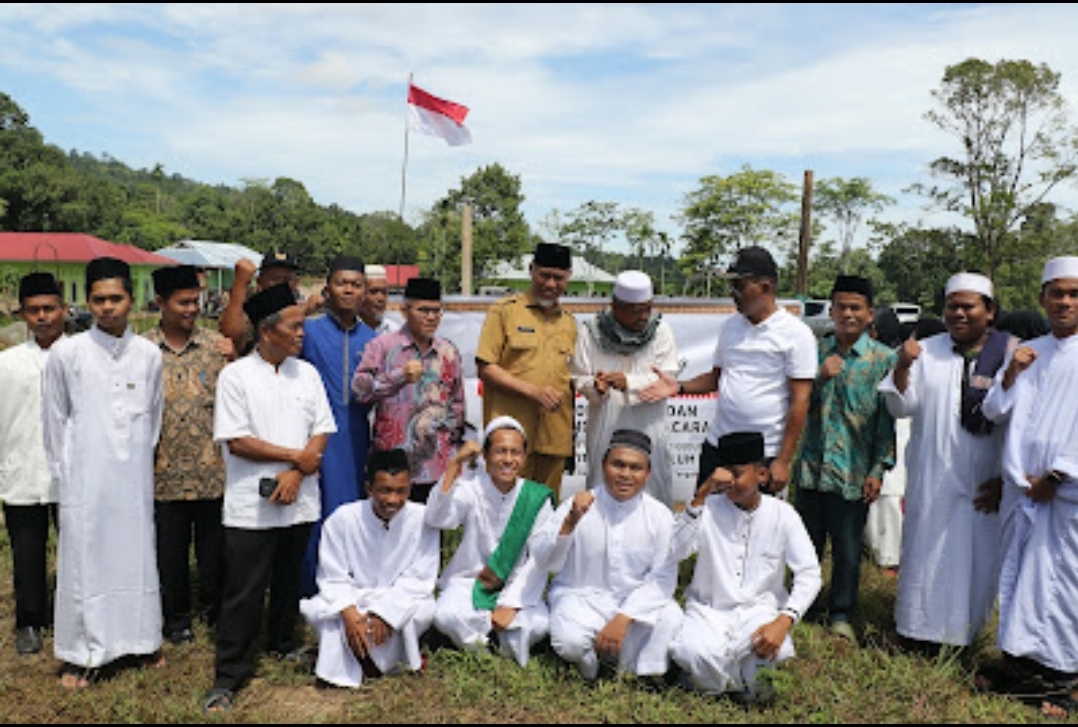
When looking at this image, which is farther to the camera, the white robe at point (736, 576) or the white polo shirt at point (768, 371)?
the white polo shirt at point (768, 371)

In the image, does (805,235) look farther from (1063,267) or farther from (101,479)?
(101,479)

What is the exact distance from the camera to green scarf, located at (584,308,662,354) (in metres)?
4.48

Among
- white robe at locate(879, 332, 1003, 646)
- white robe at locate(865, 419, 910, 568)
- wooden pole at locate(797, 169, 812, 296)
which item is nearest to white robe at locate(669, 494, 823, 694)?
white robe at locate(879, 332, 1003, 646)

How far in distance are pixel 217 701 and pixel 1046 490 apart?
377 cm

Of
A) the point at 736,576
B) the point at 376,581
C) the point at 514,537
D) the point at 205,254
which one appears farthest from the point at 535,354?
the point at 205,254

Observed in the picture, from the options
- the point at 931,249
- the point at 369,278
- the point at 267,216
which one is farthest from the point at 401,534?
the point at 267,216

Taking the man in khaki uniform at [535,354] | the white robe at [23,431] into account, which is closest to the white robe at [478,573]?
the man in khaki uniform at [535,354]

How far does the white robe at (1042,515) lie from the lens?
367 centimetres

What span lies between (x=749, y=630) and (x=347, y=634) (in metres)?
Result: 1.84

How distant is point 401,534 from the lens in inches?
163

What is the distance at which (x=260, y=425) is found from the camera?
3773mm

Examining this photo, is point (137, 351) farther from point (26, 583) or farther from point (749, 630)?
point (749, 630)

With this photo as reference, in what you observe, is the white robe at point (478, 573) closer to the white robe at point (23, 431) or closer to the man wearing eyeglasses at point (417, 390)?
the man wearing eyeglasses at point (417, 390)

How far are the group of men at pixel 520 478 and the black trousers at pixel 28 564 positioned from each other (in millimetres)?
15
